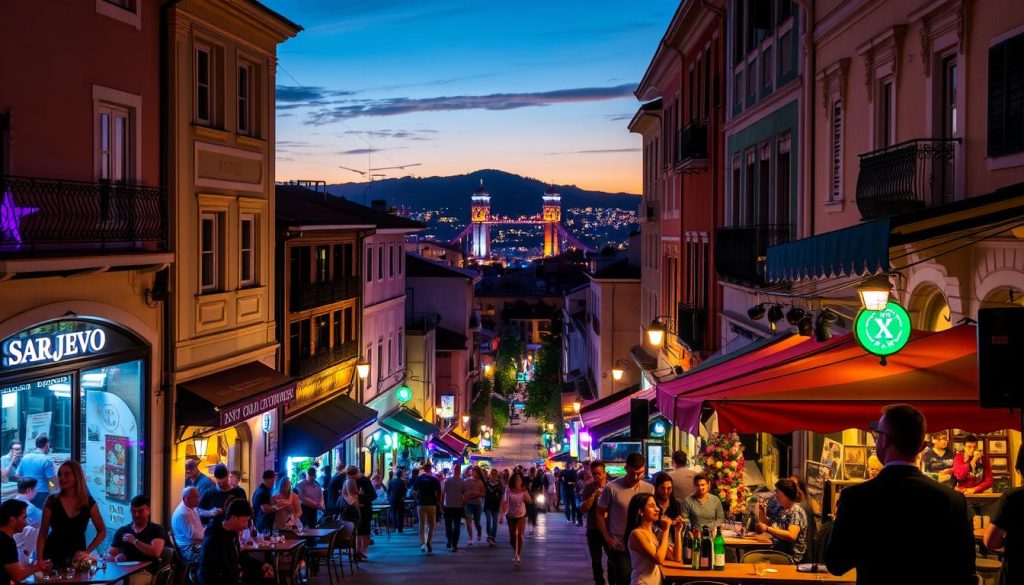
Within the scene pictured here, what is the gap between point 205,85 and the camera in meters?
20.4

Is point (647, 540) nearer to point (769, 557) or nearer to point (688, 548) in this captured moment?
point (688, 548)

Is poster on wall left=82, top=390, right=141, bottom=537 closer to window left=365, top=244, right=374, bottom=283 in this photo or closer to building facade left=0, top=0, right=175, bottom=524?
building facade left=0, top=0, right=175, bottom=524

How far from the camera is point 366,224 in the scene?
34406 mm

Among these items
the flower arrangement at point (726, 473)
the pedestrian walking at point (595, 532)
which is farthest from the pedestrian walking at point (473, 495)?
the flower arrangement at point (726, 473)

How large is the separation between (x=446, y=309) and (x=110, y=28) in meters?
44.4

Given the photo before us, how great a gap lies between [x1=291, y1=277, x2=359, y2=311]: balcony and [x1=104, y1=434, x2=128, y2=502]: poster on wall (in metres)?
10.4

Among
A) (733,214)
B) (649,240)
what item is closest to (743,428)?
(733,214)

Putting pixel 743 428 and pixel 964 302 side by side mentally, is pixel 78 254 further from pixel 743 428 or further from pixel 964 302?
pixel 964 302

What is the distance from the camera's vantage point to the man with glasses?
486 inches

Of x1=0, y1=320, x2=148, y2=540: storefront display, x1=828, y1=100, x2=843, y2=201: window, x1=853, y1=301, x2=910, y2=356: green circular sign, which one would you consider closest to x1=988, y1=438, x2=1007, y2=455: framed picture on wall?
x1=853, y1=301, x2=910, y2=356: green circular sign

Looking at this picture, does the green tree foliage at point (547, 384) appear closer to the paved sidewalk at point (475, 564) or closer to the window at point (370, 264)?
the window at point (370, 264)

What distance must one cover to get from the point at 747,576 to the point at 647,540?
104cm

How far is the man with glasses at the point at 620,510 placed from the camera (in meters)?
12.3

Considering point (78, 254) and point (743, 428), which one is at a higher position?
point (78, 254)
